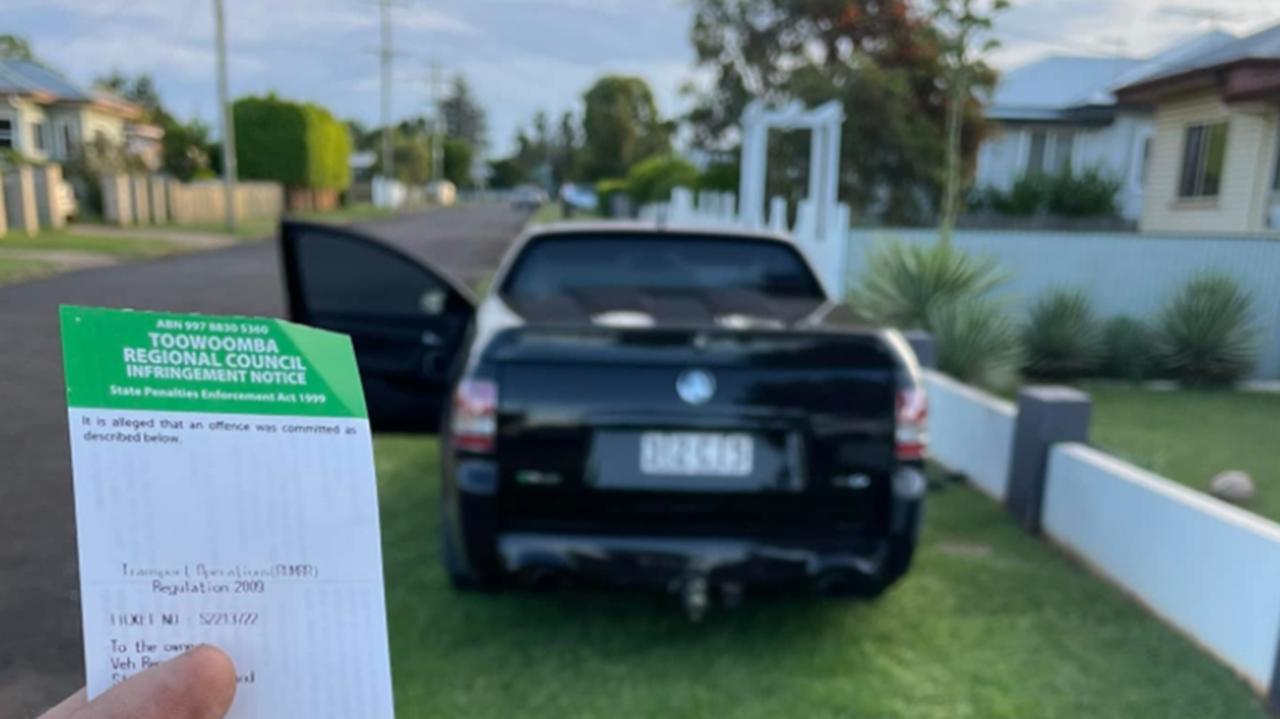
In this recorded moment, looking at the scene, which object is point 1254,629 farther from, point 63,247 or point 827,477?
point 63,247

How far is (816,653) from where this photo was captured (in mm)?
3586

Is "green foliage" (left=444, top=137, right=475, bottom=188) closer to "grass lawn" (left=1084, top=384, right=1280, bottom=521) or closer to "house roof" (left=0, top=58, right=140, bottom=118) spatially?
"grass lawn" (left=1084, top=384, right=1280, bottom=521)

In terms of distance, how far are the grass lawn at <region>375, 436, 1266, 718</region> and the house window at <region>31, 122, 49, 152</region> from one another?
84.2 inches

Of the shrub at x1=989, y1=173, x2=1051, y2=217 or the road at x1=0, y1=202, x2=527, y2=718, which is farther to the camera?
the shrub at x1=989, y1=173, x2=1051, y2=217

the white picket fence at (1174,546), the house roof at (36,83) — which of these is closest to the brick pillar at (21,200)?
the house roof at (36,83)

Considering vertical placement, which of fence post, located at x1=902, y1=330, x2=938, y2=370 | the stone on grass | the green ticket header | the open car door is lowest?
the stone on grass

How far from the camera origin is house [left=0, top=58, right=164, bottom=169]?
1.19 meters

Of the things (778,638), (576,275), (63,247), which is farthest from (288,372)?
(576,275)

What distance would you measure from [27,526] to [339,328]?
10.3ft

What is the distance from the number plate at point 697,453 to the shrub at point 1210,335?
720 centimetres

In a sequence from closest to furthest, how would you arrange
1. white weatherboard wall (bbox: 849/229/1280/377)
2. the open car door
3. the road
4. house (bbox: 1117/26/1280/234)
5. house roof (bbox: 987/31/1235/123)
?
the road, the open car door, white weatherboard wall (bbox: 849/229/1280/377), house (bbox: 1117/26/1280/234), house roof (bbox: 987/31/1235/123)

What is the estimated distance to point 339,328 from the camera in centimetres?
404

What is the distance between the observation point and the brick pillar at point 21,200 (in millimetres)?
1307

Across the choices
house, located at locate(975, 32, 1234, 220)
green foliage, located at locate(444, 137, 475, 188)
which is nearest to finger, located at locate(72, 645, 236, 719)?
house, located at locate(975, 32, 1234, 220)
